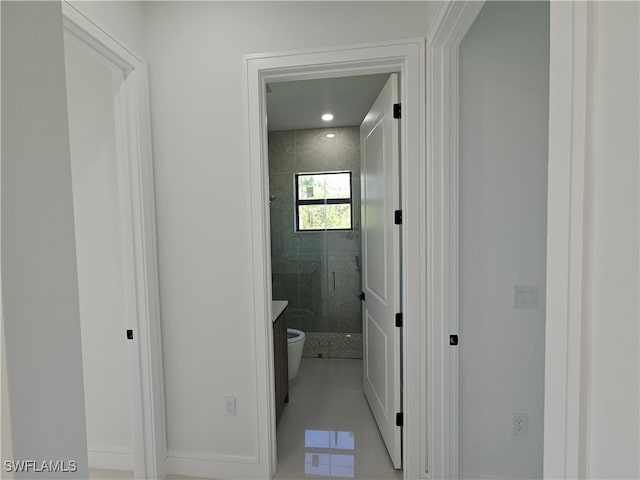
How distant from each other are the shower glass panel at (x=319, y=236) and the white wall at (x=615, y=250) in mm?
3126

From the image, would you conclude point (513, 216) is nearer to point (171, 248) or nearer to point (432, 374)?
point (432, 374)

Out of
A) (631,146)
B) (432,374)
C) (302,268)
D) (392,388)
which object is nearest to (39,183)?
(631,146)

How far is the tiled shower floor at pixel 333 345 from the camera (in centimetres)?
371

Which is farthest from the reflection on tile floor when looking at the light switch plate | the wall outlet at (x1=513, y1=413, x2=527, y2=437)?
the light switch plate

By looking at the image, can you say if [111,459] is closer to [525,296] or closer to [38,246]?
[38,246]

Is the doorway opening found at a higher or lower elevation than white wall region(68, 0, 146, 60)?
lower

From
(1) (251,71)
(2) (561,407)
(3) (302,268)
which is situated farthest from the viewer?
(3) (302,268)

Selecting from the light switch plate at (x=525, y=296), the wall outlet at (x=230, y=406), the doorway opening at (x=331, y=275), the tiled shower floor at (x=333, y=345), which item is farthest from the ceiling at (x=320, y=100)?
the tiled shower floor at (x=333, y=345)

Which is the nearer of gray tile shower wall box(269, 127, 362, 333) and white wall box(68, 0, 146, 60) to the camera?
white wall box(68, 0, 146, 60)

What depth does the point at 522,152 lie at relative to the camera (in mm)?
1529

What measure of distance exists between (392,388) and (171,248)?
1555 millimetres

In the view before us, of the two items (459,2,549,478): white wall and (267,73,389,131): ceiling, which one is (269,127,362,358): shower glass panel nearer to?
(267,73,389,131): ceiling

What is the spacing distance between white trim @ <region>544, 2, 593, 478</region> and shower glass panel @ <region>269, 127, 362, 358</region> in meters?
3.05

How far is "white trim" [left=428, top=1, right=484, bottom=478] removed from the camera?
4.89 ft
